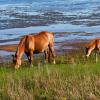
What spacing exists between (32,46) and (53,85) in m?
6.87

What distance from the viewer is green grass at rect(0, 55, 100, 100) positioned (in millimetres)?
10336

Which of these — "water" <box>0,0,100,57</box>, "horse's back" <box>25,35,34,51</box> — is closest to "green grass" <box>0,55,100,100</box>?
"horse's back" <box>25,35,34,51</box>

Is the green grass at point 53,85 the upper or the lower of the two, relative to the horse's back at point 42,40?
upper

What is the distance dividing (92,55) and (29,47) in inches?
170

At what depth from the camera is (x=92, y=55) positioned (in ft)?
67.9

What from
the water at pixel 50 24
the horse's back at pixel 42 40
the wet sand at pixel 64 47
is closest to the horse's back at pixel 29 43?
the horse's back at pixel 42 40

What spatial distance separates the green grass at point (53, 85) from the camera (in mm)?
10336

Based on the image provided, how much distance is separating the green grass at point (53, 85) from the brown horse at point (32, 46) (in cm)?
361

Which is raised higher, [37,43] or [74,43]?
[37,43]

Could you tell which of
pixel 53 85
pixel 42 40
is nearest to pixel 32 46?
pixel 42 40

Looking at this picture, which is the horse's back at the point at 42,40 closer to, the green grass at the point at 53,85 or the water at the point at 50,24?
the green grass at the point at 53,85

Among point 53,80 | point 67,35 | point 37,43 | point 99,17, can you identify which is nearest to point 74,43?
point 67,35

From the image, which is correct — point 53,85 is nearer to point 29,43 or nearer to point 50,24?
point 29,43

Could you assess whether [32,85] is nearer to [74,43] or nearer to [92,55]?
[92,55]
